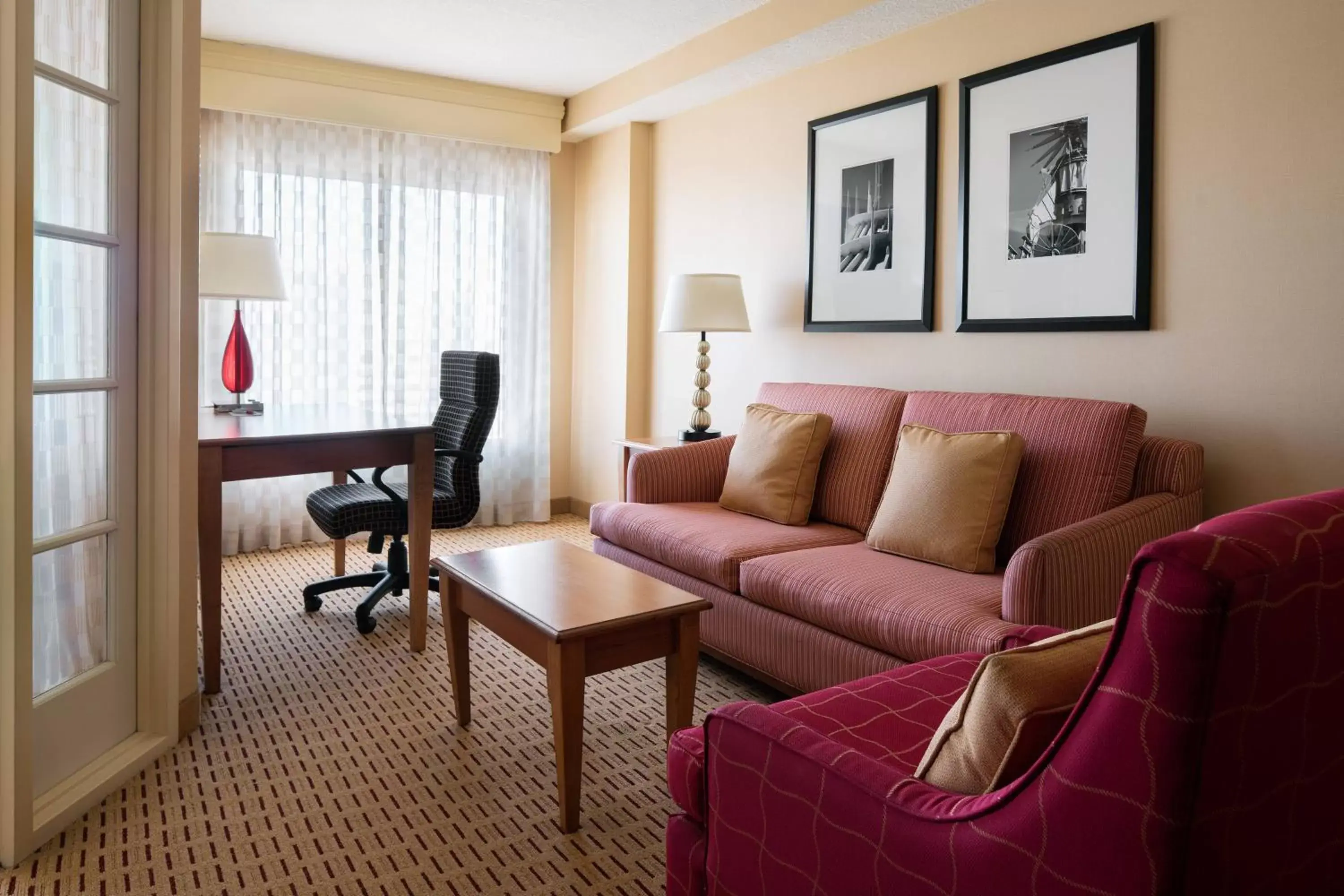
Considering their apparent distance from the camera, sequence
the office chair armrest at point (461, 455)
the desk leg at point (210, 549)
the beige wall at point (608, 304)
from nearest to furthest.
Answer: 1. the desk leg at point (210, 549)
2. the office chair armrest at point (461, 455)
3. the beige wall at point (608, 304)

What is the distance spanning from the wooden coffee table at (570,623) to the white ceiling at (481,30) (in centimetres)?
253

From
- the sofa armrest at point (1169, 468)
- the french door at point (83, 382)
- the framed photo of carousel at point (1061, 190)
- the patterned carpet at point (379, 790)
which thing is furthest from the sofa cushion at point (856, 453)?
the french door at point (83, 382)

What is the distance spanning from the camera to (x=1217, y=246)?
273 cm

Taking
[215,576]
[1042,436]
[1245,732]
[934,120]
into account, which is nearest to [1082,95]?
[934,120]

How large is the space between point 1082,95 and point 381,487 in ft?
9.33

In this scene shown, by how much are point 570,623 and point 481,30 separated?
325 cm

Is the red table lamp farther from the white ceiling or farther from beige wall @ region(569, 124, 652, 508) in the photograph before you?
beige wall @ region(569, 124, 652, 508)

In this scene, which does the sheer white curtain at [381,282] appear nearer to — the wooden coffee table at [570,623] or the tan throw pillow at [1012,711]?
the wooden coffee table at [570,623]

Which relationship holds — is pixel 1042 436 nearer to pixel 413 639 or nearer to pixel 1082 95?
pixel 1082 95

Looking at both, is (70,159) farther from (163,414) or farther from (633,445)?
(633,445)

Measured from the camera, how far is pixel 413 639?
10.9 feet

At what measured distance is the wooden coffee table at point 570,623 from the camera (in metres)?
2.07

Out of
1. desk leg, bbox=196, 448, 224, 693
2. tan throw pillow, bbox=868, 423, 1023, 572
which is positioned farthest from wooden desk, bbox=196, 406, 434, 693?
tan throw pillow, bbox=868, 423, 1023, 572

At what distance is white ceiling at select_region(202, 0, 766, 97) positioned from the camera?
3982 mm
